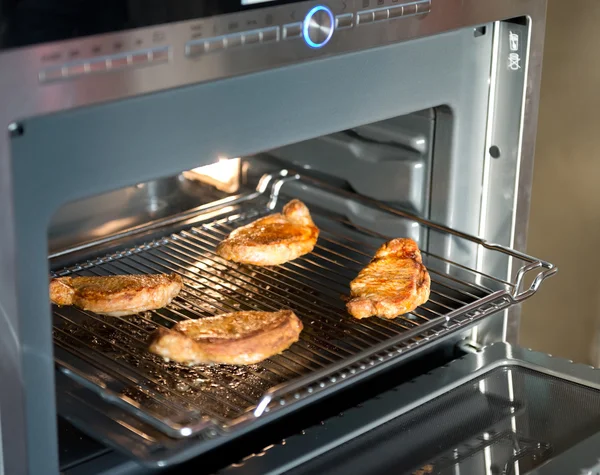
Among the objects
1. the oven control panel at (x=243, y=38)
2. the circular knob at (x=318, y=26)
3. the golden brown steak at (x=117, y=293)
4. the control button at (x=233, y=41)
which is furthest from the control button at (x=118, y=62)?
the golden brown steak at (x=117, y=293)

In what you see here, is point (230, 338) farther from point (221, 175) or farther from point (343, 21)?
point (221, 175)

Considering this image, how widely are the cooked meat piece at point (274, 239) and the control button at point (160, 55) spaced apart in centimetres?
56

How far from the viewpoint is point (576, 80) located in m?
1.78

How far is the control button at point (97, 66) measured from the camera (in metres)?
0.88

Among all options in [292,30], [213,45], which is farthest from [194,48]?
[292,30]

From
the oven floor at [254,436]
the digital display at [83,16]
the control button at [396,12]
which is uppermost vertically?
the digital display at [83,16]

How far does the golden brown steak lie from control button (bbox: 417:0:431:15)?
1.63ft

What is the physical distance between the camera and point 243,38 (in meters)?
1.00

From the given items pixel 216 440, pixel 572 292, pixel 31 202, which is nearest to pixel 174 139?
pixel 31 202

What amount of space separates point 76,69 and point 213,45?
160 mm

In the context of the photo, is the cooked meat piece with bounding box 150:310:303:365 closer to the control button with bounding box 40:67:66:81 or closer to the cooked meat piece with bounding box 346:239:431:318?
the cooked meat piece with bounding box 346:239:431:318

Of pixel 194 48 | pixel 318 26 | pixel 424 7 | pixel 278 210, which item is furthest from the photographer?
pixel 278 210

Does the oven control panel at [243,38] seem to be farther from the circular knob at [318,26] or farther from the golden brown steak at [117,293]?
the golden brown steak at [117,293]

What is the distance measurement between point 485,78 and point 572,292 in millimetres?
669
